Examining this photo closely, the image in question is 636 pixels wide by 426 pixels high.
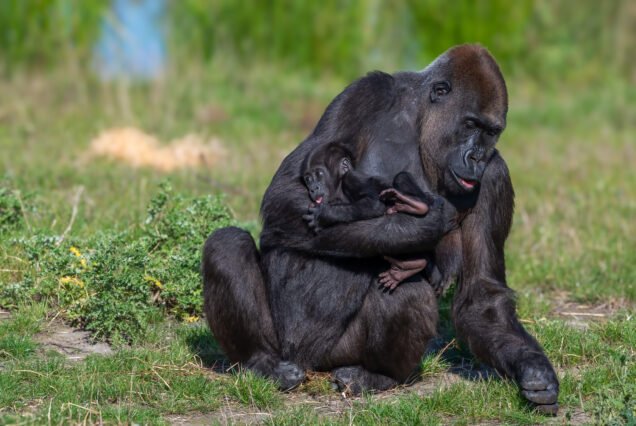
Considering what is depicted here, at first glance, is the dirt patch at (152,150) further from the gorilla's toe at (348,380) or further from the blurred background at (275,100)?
the gorilla's toe at (348,380)

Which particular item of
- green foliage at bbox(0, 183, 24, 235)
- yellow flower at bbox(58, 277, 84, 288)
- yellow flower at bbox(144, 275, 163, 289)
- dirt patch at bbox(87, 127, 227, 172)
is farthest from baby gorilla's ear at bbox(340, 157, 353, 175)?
dirt patch at bbox(87, 127, 227, 172)

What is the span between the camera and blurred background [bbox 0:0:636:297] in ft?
25.0

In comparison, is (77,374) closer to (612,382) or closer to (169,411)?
(169,411)

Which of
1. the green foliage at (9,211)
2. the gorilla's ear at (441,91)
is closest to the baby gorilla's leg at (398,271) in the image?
the gorilla's ear at (441,91)

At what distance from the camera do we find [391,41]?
14570mm

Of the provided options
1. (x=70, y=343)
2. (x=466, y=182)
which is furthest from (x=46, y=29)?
(x=466, y=182)

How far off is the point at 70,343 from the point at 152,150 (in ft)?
14.9

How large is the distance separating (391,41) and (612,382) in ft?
34.6

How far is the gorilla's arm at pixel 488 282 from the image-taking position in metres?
4.68

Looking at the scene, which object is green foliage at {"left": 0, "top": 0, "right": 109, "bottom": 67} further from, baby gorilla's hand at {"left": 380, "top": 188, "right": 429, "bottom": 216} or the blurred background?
baby gorilla's hand at {"left": 380, "top": 188, "right": 429, "bottom": 216}


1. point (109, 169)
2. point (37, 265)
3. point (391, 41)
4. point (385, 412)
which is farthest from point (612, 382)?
point (391, 41)

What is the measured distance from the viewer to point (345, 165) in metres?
4.59

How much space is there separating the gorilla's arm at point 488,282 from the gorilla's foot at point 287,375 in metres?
0.83

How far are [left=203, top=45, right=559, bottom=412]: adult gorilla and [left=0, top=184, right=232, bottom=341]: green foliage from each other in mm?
673
